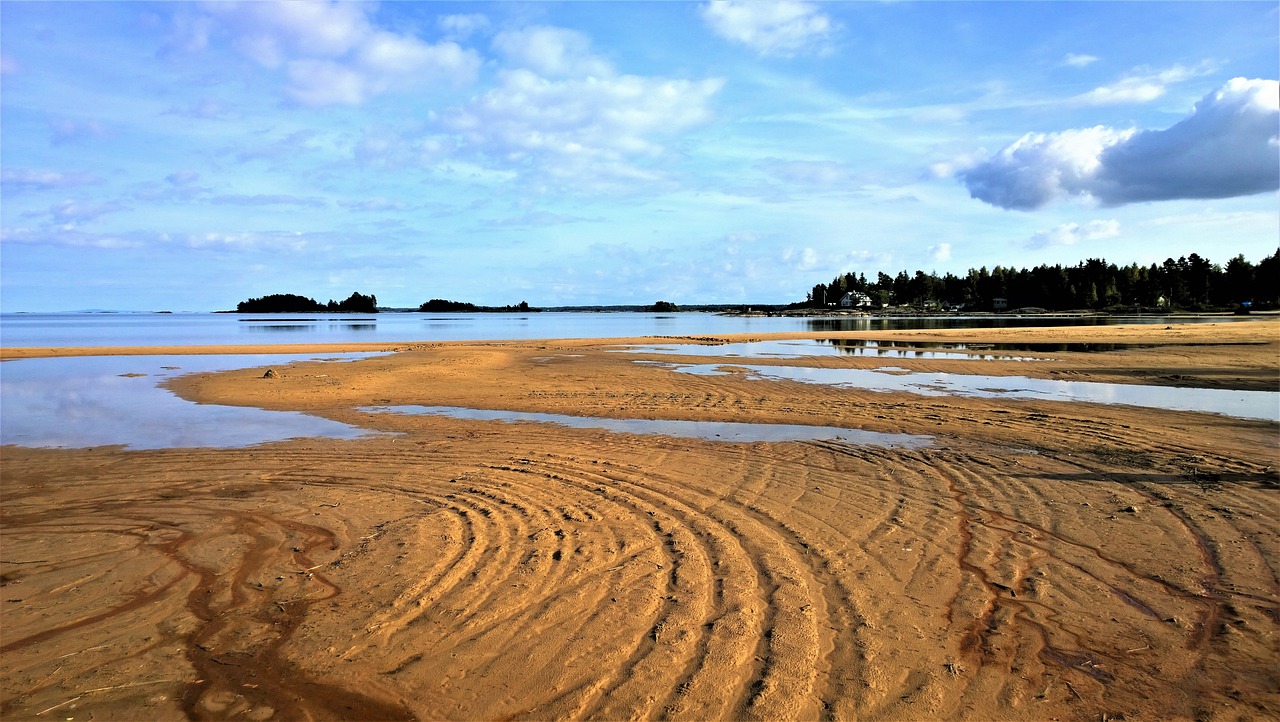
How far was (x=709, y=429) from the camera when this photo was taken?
45.6 feet

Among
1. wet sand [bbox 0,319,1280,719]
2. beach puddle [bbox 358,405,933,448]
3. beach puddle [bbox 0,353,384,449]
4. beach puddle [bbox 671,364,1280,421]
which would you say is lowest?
beach puddle [bbox 671,364,1280,421]

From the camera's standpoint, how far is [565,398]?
19.0 meters

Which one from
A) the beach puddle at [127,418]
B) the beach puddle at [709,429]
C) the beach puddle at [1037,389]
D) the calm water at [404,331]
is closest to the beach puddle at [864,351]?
the beach puddle at [1037,389]

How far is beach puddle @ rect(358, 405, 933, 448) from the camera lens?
41.0ft

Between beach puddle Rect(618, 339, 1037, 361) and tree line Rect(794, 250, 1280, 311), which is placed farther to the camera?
tree line Rect(794, 250, 1280, 311)

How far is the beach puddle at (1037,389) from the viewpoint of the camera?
16234 millimetres

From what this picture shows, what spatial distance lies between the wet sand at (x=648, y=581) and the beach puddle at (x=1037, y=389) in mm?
5074

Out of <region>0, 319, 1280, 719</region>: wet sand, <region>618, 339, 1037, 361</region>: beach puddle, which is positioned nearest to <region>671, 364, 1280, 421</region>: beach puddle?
<region>0, 319, 1280, 719</region>: wet sand

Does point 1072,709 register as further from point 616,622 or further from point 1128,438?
point 1128,438

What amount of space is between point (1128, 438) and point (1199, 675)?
934 cm

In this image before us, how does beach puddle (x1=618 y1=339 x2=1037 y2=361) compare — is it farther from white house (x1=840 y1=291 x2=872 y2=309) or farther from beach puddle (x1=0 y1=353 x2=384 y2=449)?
white house (x1=840 y1=291 x2=872 y2=309)

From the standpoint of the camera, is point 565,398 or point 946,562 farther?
point 565,398

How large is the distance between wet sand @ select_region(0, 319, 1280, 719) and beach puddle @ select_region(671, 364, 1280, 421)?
5.07 m

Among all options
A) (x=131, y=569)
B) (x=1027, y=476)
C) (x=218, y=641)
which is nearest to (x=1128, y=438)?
(x=1027, y=476)
